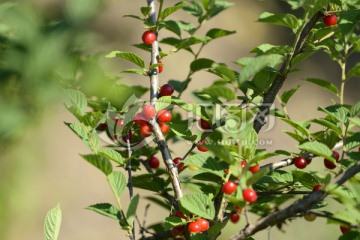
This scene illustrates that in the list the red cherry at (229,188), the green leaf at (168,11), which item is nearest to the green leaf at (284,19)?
the green leaf at (168,11)

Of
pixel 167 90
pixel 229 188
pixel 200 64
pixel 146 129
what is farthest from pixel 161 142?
pixel 200 64

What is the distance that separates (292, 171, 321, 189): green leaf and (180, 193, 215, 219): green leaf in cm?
22

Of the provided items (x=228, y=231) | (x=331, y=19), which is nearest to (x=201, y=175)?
(x=331, y=19)

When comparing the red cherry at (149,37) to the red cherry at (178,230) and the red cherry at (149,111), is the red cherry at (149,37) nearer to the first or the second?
the red cherry at (149,111)

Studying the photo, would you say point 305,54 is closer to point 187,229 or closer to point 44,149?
point 187,229

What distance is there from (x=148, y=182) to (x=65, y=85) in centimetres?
37

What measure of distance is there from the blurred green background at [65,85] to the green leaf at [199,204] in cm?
43

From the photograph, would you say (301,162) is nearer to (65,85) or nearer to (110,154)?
(110,154)

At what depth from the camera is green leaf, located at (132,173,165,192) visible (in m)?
1.38

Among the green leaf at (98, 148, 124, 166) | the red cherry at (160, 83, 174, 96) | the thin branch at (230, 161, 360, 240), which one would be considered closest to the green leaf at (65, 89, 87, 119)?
the green leaf at (98, 148, 124, 166)

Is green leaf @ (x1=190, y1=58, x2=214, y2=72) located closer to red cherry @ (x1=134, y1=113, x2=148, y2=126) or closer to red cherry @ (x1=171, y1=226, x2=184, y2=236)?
red cherry @ (x1=134, y1=113, x2=148, y2=126)

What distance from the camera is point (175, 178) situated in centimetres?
123

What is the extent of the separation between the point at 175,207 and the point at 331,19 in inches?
24.3

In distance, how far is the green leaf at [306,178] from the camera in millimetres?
1146
